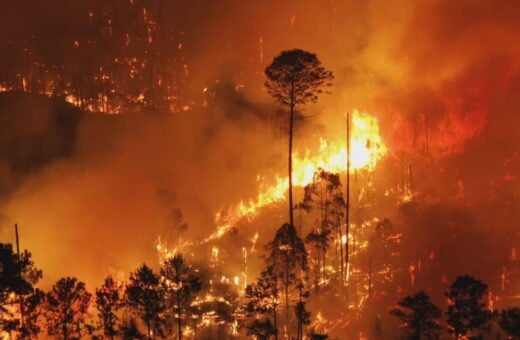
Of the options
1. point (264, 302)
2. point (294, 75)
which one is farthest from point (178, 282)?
point (294, 75)

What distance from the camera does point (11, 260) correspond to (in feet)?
61.7

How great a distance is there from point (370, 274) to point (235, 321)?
11.6 meters

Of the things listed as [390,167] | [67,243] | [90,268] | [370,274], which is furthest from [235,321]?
[390,167]

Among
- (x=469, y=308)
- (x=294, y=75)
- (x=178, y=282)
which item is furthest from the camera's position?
(x=294, y=75)

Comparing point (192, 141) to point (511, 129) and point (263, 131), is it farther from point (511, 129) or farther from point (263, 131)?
point (511, 129)

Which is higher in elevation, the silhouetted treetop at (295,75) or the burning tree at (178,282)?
the silhouetted treetop at (295,75)

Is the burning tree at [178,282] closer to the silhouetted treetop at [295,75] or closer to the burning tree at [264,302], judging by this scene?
the burning tree at [264,302]

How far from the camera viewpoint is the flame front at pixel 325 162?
2203 inches

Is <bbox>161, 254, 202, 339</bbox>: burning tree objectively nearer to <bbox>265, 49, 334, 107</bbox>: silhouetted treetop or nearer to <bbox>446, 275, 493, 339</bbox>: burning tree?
<bbox>265, 49, 334, 107</bbox>: silhouetted treetop

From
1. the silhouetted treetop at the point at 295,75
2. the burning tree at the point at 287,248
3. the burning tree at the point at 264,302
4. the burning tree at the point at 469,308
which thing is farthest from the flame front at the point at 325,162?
the burning tree at the point at 469,308

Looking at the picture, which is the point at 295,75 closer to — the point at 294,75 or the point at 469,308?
the point at 294,75

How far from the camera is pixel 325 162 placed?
2382 inches

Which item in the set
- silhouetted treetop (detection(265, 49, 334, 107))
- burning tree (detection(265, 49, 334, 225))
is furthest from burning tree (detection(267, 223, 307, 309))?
silhouetted treetop (detection(265, 49, 334, 107))

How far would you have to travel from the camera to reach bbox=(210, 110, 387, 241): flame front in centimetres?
5596
